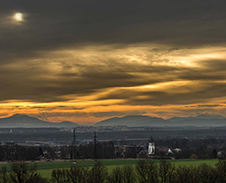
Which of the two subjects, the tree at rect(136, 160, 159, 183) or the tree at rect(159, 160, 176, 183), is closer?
the tree at rect(159, 160, 176, 183)

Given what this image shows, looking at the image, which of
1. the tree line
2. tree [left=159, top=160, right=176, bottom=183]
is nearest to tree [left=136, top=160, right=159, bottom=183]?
Answer: the tree line

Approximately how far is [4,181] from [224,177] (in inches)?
1866

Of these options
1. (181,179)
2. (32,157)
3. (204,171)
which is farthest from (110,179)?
(32,157)

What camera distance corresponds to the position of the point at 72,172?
88.9 m

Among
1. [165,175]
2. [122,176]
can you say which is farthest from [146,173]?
[122,176]

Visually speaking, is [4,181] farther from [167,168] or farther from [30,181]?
[167,168]

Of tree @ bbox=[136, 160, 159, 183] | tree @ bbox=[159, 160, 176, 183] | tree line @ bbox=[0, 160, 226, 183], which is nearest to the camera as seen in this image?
tree line @ bbox=[0, 160, 226, 183]

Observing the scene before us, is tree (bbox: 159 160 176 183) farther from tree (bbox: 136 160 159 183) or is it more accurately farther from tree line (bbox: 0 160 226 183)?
tree (bbox: 136 160 159 183)

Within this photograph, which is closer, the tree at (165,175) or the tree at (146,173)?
the tree at (165,175)

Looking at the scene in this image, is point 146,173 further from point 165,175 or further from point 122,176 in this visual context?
point 122,176

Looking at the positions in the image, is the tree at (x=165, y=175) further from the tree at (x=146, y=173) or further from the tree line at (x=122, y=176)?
the tree at (x=146, y=173)

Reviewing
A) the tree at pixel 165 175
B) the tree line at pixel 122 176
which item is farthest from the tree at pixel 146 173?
the tree at pixel 165 175

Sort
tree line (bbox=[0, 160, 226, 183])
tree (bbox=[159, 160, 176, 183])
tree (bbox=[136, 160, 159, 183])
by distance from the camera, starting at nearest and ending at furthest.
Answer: tree line (bbox=[0, 160, 226, 183]) → tree (bbox=[159, 160, 176, 183]) → tree (bbox=[136, 160, 159, 183])

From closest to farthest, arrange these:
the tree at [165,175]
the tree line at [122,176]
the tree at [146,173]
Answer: the tree line at [122,176] → the tree at [165,175] → the tree at [146,173]
